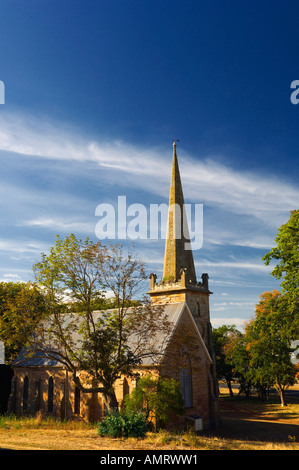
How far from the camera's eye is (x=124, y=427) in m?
19.2

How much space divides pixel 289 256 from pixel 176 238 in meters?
18.4

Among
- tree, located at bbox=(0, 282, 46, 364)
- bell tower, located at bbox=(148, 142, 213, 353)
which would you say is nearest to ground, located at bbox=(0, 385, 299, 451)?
tree, located at bbox=(0, 282, 46, 364)

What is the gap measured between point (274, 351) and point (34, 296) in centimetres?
3175

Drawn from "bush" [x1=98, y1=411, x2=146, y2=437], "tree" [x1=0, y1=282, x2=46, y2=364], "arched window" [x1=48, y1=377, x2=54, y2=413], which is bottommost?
"arched window" [x1=48, y1=377, x2=54, y2=413]

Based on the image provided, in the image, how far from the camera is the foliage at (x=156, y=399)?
24.8 meters

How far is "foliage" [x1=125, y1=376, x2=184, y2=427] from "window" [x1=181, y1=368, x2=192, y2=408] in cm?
630

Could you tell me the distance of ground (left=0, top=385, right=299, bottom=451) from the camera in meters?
16.4

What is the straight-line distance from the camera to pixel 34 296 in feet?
79.2

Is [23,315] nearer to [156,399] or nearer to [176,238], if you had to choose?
[156,399]

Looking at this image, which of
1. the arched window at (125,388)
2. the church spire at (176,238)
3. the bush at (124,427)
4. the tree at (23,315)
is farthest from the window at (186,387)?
the tree at (23,315)

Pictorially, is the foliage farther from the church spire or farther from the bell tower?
the church spire

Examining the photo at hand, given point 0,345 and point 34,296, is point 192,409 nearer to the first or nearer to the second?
point 34,296
